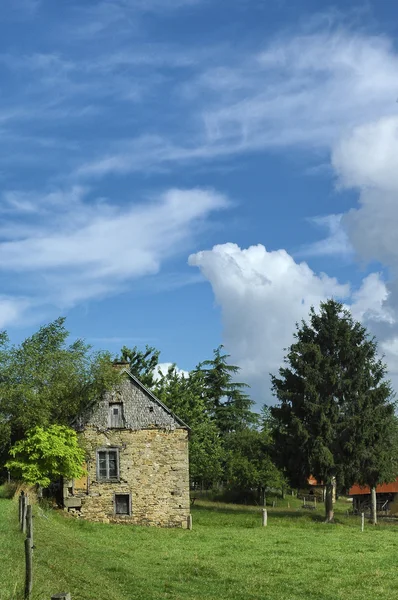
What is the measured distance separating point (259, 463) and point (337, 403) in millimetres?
18014

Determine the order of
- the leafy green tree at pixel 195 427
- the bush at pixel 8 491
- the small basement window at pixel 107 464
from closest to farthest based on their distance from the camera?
the bush at pixel 8 491 → the small basement window at pixel 107 464 → the leafy green tree at pixel 195 427

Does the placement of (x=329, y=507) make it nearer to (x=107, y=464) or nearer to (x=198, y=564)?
(x=107, y=464)

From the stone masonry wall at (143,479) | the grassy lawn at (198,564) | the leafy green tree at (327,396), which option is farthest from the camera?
the leafy green tree at (327,396)

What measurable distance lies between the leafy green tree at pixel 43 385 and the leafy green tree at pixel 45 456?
154cm

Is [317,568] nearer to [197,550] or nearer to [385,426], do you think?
[197,550]

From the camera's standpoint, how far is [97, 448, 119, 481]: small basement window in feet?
142

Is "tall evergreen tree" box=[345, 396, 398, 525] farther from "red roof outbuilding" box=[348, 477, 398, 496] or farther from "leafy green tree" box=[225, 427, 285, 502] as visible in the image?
"red roof outbuilding" box=[348, 477, 398, 496]

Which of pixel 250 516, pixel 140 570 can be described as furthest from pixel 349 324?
pixel 140 570

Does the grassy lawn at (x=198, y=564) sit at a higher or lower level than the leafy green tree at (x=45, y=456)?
lower

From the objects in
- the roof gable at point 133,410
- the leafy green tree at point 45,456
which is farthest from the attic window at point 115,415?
the leafy green tree at point 45,456

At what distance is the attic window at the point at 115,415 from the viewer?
43.8 meters

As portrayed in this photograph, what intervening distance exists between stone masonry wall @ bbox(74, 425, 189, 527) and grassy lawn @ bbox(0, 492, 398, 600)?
4109 millimetres

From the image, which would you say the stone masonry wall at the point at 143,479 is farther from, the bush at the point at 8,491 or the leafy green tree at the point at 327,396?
the leafy green tree at the point at 327,396

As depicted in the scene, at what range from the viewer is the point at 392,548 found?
31.2 metres
